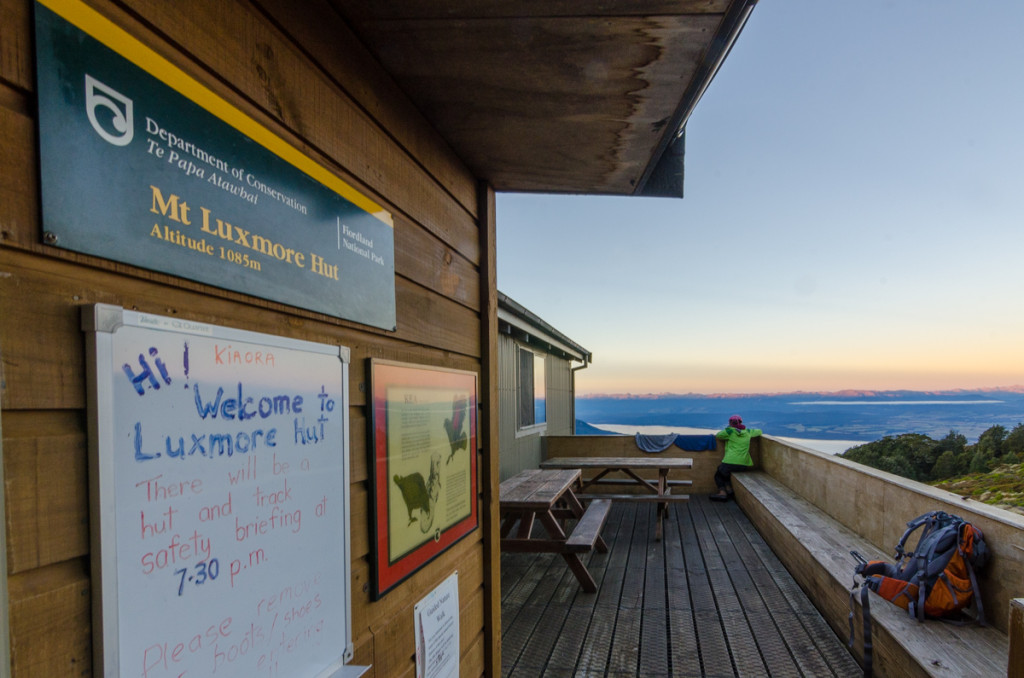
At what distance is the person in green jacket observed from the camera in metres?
8.84

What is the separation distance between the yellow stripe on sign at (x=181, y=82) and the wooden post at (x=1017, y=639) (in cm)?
212

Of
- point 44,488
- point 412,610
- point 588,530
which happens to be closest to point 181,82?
point 44,488

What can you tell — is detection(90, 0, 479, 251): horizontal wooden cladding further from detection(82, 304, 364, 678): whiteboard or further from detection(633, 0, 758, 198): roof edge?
detection(633, 0, 758, 198): roof edge

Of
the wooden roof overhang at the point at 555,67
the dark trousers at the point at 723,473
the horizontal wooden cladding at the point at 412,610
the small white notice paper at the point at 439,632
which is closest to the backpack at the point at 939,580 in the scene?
the horizontal wooden cladding at the point at 412,610

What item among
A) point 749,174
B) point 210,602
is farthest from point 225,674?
point 749,174

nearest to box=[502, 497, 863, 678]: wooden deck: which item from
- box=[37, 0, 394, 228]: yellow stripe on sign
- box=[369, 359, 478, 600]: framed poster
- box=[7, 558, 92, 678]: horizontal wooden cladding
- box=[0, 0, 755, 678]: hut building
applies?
box=[0, 0, 755, 678]: hut building

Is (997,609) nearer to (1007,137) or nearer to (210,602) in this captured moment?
(210,602)

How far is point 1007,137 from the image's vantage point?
11.1 meters

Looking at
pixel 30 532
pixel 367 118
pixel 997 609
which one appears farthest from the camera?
pixel 997 609

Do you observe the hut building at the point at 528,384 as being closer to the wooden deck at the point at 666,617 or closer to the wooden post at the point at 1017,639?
the wooden deck at the point at 666,617

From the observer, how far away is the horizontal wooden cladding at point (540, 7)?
1308 millimetres

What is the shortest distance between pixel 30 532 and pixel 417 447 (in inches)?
48.3

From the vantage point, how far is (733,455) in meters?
8.93

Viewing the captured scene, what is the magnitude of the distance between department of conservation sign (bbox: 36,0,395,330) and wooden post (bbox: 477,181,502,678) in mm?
1275
